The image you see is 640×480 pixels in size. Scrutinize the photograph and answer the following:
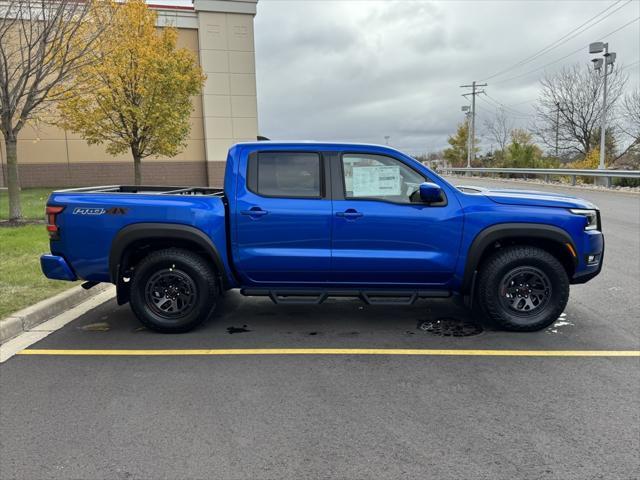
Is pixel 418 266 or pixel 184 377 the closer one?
pixel 184 377

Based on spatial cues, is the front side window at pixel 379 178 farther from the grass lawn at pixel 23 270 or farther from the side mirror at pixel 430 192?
the grass lawn at pixel 23 270

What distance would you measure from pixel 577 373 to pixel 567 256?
4.66 ft

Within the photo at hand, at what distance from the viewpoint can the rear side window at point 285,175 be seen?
496 centimetres

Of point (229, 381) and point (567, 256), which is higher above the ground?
point (567, 256)

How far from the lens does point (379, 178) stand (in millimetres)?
4965

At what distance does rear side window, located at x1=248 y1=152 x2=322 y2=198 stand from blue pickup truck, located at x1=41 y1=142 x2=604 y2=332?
0.4 inches

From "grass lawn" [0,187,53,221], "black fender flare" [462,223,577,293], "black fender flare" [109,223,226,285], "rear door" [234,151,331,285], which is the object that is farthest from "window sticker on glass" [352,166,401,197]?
"grass lawn" [0,187,53,221]

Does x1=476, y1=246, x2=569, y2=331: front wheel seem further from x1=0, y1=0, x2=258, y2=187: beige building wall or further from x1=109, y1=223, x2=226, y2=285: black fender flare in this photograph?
x1=0, y1=0, x2=258, y2=187: beige building wall

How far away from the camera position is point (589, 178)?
25.9 meters

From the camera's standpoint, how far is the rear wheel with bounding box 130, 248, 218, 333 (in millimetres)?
4941

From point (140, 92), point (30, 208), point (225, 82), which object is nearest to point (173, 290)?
point (30, 208)

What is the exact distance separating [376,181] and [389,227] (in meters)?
0.49

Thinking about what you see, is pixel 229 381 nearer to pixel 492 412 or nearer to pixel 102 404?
pixel 102 404

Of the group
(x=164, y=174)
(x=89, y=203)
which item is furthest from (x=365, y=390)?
(x=164, y=174)
